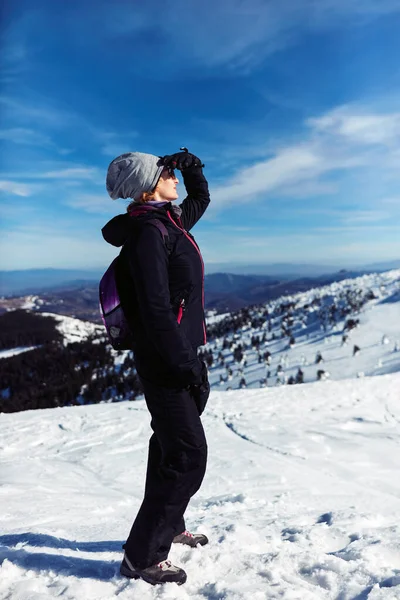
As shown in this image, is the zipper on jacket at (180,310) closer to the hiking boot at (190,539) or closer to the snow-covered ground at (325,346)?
the hiking boot at (190,539)

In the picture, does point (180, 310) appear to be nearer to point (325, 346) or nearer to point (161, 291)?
point (161, 291)

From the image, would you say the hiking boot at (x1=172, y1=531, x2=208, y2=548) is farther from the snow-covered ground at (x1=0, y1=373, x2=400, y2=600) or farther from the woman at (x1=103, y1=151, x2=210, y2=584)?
the woman at (x1=103, y1=151, x2=210, y2=584)

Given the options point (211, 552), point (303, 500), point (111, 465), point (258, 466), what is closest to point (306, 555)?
point (211, 552)

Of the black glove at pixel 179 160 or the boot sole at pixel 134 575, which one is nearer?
the boot sole at pixel 134 575

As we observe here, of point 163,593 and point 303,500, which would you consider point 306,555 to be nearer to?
point 163,593

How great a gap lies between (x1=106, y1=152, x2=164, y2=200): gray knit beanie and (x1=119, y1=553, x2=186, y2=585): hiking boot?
9.17 ft

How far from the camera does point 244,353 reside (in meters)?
107

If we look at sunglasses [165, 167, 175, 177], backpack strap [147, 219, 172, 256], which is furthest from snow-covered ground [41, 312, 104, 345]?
backpack strap [147, 219, 172, 256]

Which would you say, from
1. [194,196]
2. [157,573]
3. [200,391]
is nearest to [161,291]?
[200,391]

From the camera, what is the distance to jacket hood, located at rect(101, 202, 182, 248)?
308 cm

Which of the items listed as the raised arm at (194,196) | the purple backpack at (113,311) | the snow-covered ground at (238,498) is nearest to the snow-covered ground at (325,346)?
the snow-covered ground at (238,498)

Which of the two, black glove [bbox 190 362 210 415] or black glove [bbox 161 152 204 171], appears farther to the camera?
black glove [bbox 161 152 204 171]

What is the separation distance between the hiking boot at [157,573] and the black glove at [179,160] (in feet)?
10.0

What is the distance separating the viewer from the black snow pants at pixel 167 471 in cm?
309
